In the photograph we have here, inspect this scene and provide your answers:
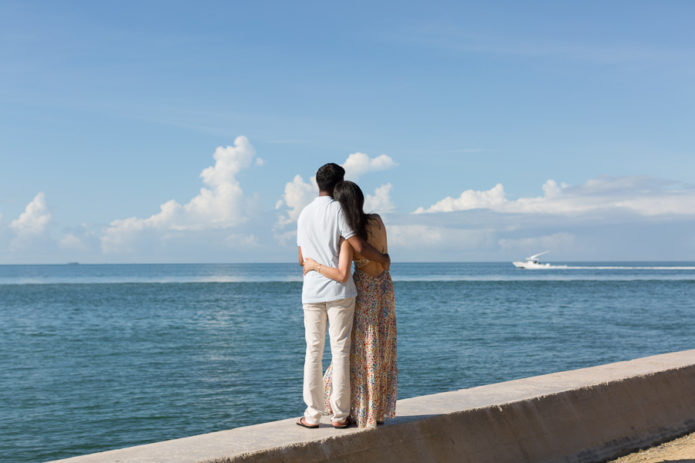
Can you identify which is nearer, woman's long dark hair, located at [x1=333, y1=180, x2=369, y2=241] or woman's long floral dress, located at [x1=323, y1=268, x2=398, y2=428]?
woman's long dark hair, located at [x1=333, y1=180, x2=369, y2=241]

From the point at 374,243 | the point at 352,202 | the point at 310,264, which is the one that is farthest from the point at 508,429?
the point at 352,202

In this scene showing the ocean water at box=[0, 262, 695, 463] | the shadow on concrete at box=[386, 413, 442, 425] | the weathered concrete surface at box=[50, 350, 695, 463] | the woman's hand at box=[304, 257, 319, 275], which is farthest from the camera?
the ocean water at box=[0, 262, 695, 463]

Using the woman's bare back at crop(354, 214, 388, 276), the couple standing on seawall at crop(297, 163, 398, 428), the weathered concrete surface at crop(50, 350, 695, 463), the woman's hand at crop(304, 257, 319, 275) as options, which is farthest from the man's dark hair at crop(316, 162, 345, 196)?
the weathered concrete surface at crop(50, 350, 695, 463)

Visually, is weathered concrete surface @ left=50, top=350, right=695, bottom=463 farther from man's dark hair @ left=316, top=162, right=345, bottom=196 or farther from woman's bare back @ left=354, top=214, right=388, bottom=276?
man's dark hair @ left=316, top=162, right=345, bottom=196

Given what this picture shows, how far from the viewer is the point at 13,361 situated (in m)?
21.4

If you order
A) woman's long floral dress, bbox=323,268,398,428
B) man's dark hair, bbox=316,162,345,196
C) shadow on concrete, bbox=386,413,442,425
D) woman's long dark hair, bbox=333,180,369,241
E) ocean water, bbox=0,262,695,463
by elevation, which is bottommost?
ocean water, bbox=0,262,695,463

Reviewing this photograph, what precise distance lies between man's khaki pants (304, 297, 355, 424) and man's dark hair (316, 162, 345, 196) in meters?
0.72

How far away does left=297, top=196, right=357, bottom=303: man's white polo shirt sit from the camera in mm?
4297

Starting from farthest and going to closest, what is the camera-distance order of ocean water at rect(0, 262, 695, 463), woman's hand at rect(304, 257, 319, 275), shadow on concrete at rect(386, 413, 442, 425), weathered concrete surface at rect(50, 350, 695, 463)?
ocean water at rect(0, 262, 695, 463), shadow on concrete at rect(386, 413, 442, 425), woman's hand at rect(304, 257, 319, 275), weathered concrete surface at rect(50, 350, 695, 463)

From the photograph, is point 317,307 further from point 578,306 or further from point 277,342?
point 578,306

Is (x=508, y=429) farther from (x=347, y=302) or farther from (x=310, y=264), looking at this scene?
(x=310, y=264)

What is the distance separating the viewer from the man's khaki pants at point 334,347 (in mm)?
4332

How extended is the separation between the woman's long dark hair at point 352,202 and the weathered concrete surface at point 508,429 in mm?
1334

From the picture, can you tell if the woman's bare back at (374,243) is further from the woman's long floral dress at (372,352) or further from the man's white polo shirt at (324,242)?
the man's white polo shirt at (324,242)
